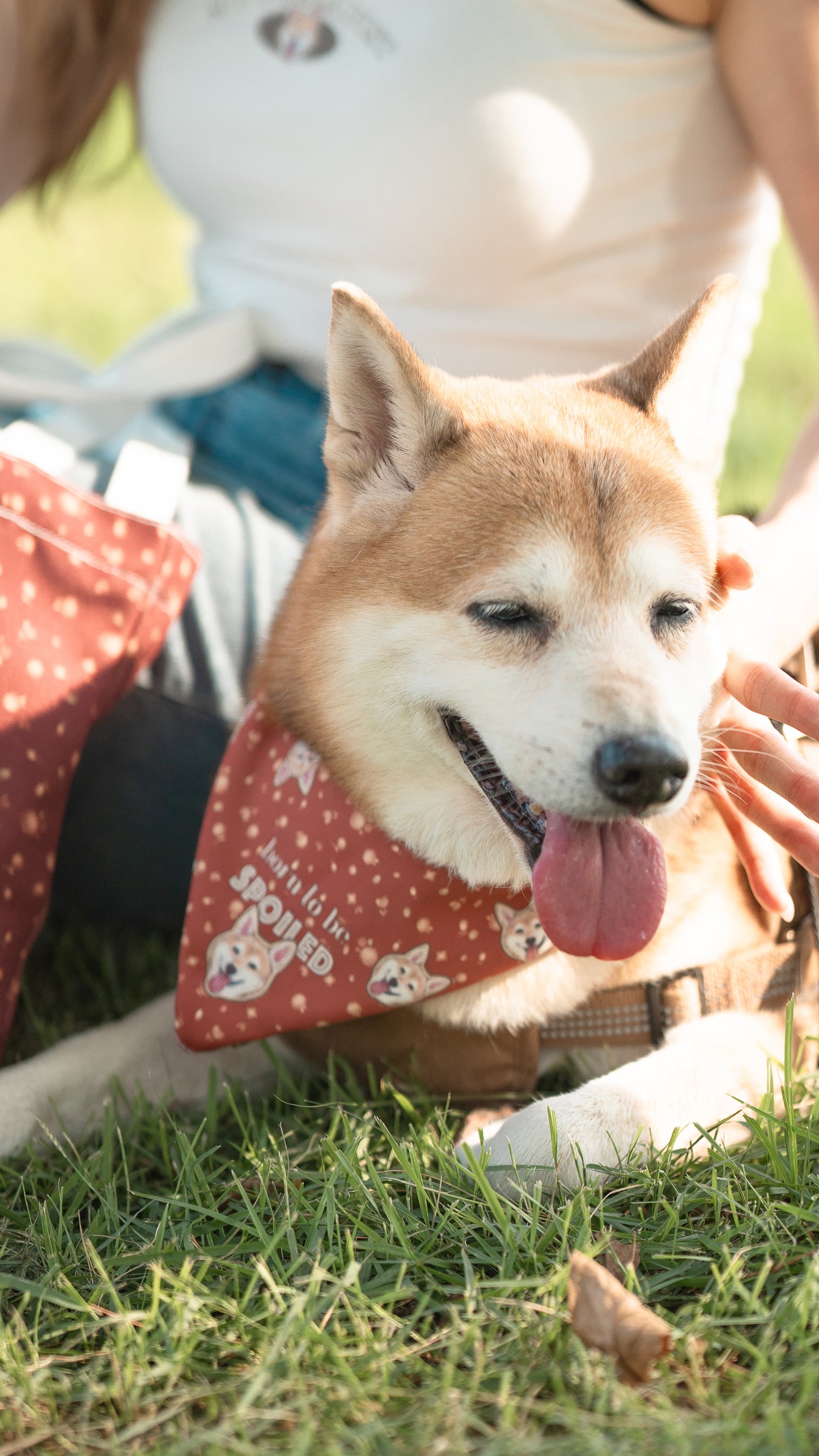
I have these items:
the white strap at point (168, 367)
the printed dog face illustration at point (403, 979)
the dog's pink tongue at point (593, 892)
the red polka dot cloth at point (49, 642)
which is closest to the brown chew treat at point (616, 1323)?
the dog's pink tongue at point (593, 892)

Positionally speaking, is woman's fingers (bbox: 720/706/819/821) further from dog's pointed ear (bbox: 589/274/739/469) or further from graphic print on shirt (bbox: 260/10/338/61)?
graphic print on shirt (bbox: 260/10/338/61)

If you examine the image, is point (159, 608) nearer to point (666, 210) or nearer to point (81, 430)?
point (81, 430)

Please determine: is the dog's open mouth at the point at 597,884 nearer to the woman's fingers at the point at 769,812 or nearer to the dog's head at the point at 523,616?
the dog's head at the point at 523,616

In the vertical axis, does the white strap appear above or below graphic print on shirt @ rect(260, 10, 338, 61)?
below

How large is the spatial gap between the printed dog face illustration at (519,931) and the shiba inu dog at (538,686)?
0.05 feet

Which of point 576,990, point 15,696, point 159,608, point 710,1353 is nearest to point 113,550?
point 159,608

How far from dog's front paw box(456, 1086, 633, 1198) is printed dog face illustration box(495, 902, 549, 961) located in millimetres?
264

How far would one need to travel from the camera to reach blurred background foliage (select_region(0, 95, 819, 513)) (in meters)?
3.58

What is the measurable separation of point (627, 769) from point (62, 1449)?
1120 mm

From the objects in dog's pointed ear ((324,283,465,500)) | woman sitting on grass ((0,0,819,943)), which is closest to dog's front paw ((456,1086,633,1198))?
dog's pointed ear ((324,283,465,500))

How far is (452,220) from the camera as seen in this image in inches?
109

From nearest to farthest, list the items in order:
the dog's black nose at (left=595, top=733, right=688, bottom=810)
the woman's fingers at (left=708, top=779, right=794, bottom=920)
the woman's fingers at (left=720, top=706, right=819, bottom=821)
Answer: the dog's black nose at (left=595, top=733, right=688, bottom=810) → the woman's fingers at (left=720, top=706, right=819, bottom=821) → the woman's fingers at (left=708, top=779, right=794, bottom=920)

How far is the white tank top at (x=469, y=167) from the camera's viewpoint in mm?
2721

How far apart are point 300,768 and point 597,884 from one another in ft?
2.09
